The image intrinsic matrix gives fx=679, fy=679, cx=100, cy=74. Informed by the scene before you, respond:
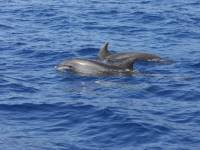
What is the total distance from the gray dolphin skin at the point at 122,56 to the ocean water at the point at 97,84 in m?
0.45

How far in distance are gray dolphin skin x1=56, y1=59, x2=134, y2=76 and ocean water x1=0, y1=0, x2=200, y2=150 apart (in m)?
0.50

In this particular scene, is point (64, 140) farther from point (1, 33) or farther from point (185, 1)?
point (185, 1)

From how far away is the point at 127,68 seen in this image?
24312 millimetres

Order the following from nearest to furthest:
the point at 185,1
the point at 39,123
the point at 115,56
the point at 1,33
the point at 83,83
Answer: the point at 39,123 → the point at 83,83 → the point at 115,56 → the point at 1,33 → the point at 185,1

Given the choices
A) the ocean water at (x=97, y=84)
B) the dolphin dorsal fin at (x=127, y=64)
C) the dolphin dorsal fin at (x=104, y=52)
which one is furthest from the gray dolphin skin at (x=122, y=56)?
the dolphin dorsal fin at (x=127, y=64)

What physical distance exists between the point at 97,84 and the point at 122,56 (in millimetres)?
3947

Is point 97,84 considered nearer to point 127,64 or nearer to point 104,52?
point 127,64

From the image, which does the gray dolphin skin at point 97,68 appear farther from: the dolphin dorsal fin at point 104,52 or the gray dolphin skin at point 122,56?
the dolphin dorsal fin at point 104,52

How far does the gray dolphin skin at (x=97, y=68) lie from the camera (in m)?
24.1

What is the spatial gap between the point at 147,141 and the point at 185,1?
23.2 metres

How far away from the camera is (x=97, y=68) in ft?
79.6

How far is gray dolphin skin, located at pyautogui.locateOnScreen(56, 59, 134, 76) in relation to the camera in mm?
24094

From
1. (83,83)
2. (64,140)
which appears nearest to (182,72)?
(83,83)

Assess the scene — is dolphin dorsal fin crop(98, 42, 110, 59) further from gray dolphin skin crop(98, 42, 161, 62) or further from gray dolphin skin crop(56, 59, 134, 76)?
gray dolphin skin crop(56, 59, 134, 76)
